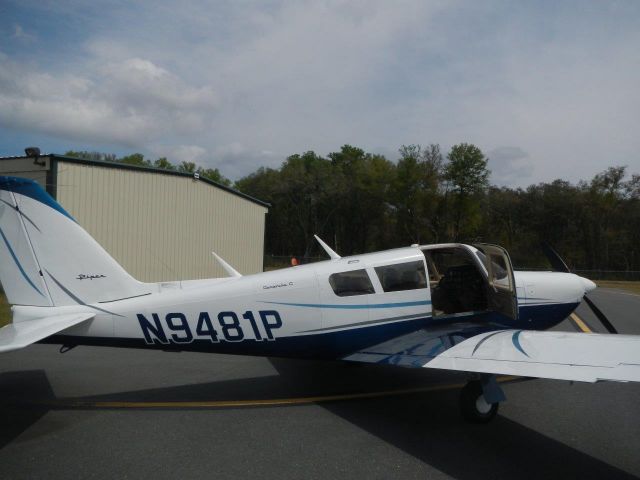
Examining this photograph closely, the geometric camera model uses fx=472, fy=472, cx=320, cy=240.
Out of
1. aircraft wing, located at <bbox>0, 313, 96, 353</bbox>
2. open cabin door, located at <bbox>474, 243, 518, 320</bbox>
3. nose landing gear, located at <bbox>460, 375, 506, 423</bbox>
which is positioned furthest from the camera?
open cabin door, located at <bbox>474, 243, 518, 320</bbox>

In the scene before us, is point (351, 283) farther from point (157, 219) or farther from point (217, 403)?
point (157, 219)

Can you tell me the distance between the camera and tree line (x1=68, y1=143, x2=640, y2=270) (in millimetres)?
48312

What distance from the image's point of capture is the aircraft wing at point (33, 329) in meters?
4.44

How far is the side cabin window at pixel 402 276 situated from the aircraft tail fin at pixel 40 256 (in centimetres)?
326

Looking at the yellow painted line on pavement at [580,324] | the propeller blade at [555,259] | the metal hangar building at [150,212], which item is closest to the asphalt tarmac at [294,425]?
the propeller blade at [555,259]

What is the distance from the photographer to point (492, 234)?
56250 millimetres

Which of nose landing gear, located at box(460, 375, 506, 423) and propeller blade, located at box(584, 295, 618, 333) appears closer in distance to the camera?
nose landing gear, located at box(460, 375, 506, 423)

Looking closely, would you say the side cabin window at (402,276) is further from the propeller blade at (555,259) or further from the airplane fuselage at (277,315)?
the propeller blade at (555,259)

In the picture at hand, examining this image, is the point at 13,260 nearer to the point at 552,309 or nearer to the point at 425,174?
the point at 552,309

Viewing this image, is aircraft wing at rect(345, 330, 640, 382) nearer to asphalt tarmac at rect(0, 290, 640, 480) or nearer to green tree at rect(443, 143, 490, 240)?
asphalt tarmac at rect(0, 290, 640, 480)

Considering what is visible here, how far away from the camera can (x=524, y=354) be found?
15.2ft

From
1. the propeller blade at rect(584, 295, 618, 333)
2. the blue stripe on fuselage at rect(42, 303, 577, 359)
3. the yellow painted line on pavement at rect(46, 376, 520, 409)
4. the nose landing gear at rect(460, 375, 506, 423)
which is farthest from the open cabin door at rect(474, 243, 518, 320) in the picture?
the yellow painted line on pavement at rect(46, 376, 520, 409)

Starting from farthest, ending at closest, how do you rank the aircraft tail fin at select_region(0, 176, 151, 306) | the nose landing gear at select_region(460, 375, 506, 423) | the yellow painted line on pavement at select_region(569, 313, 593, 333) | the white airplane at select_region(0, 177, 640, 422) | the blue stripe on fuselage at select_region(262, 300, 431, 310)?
the yellow painted line on pavement at select_region(569, 313, 593, 333) < the blue stripe on fuselage at select_region(262, 300, 431, 310) < the aircraft tail fin at select_region(0, 176, 151, 306) < the white airplane at select_region(0, 177, 640, 422) < the nose landing gear at select_region(460, 375, 506, 423)

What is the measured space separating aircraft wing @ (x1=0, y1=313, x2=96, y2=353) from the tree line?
44.8 metres
